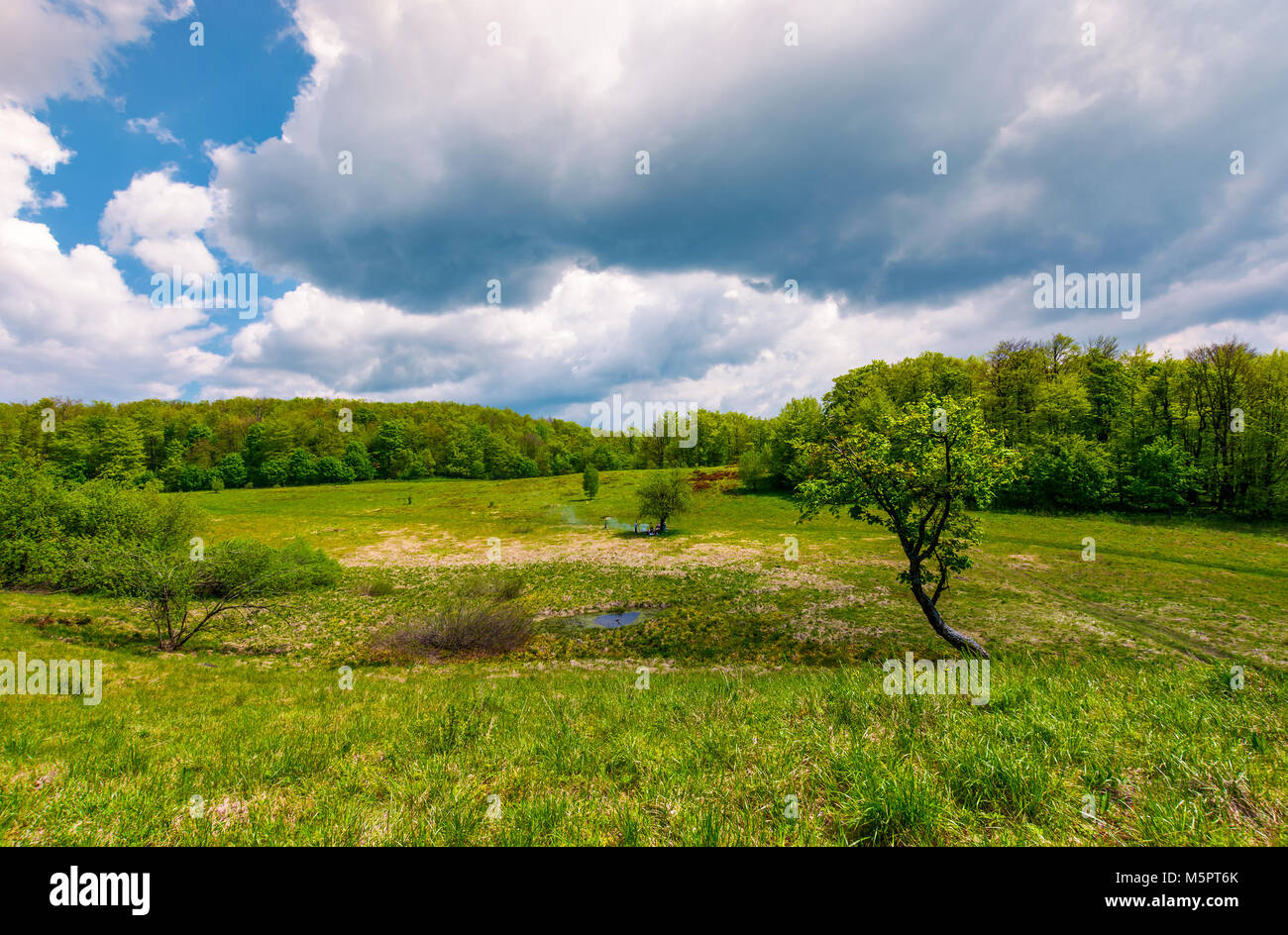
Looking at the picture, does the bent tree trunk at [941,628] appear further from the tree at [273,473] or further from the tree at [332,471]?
the tree at [273,473]

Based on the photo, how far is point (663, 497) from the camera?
5716cm

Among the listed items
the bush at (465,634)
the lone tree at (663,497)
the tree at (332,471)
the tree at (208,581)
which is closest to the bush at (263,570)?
the tree at (208,581)

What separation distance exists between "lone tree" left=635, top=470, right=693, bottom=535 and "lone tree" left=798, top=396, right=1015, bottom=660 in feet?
128

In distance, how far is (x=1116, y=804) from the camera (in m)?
3.79

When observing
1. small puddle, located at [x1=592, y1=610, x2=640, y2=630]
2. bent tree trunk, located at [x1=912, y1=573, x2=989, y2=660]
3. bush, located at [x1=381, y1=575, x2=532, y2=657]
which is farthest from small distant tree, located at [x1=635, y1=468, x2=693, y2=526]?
bent tree trunk, located at [x1=912, y1=573, x2=989, y2=660]

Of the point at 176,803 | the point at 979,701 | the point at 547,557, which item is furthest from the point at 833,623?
the point at 547,557

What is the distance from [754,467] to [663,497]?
28199 millimetres

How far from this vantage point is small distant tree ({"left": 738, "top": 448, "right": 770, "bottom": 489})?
7850 centimetres

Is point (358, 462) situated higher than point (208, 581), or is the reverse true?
point (358, 462)

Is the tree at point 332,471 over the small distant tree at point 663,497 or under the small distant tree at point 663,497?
over

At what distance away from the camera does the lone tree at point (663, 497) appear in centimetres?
5709
